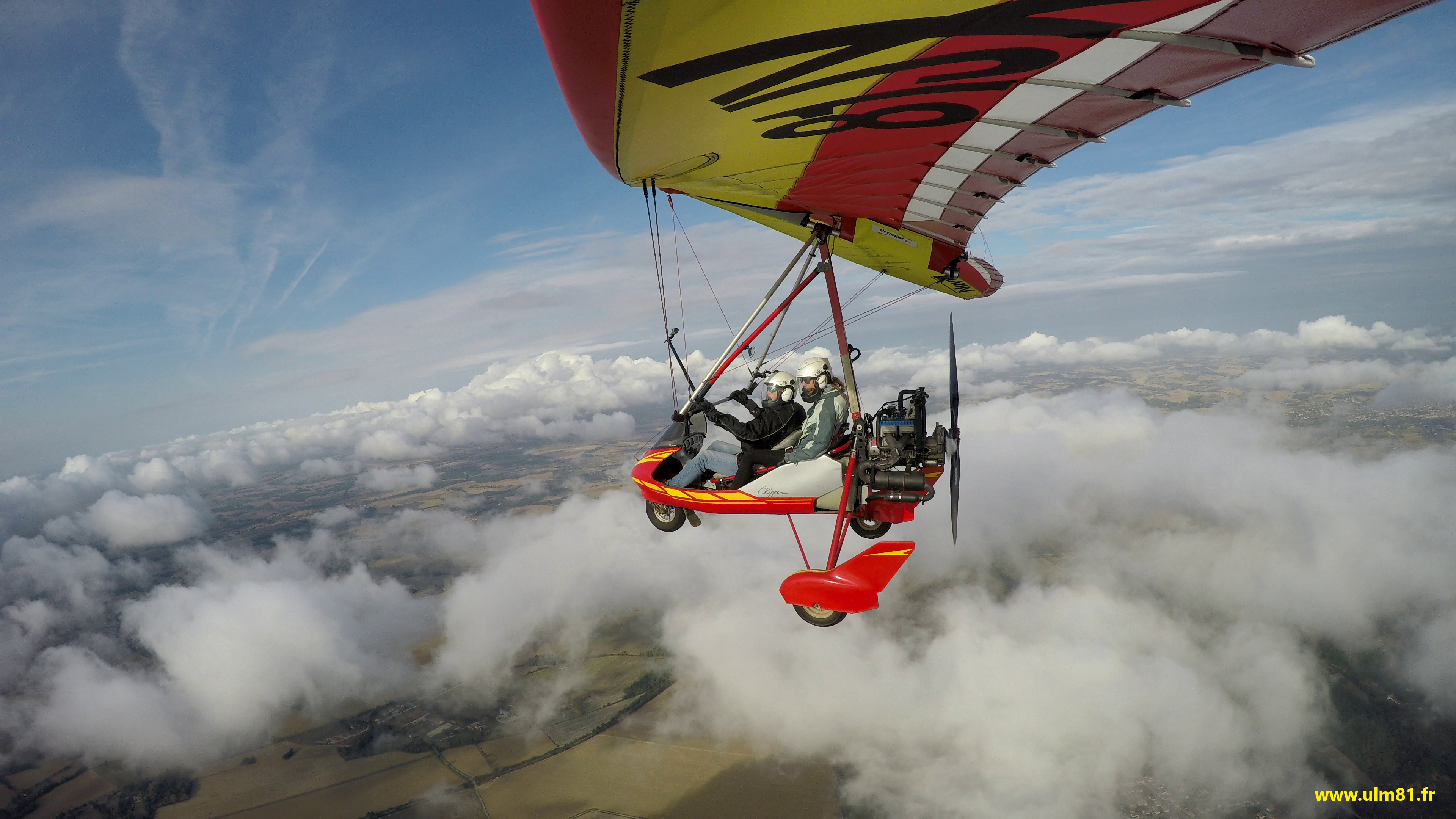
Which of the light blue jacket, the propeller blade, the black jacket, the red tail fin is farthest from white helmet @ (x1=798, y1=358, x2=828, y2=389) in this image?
the red tail fin

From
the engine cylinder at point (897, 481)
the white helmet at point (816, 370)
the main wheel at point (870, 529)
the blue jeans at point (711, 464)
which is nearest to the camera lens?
the engine cylinder at point (897, 481)

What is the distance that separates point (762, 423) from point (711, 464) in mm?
1069

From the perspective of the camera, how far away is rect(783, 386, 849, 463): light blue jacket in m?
6.55

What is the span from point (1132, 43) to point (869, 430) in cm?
443

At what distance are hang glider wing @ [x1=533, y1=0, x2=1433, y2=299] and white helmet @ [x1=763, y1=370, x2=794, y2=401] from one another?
260cm

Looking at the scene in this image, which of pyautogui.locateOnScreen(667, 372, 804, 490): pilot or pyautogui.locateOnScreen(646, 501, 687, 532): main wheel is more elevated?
pyautogui.locateOnScreen(667, 372, 804, 490): pilot

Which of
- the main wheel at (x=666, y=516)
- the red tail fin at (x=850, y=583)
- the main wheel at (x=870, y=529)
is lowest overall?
the main wheel at (x=870, y=529)

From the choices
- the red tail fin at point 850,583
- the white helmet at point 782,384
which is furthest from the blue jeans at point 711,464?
the red tail fin at point 850,583

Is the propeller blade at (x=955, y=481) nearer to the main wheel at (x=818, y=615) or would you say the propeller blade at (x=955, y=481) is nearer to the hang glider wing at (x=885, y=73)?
the main wheel at (x=818, y=615)

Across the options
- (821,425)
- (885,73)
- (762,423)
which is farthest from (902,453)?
(885,73)

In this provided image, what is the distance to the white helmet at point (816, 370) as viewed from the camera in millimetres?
6723

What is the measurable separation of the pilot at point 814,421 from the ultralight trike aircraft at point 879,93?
269mm

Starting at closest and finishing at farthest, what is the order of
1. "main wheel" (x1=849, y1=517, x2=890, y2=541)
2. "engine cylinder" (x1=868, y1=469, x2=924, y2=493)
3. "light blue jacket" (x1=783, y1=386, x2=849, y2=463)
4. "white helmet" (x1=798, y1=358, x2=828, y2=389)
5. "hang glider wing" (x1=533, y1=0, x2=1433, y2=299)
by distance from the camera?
"hang glider wing" (x1=533, y1=0, x2=1433, y2=299)
"engine cylinder" (x1=868, y1=469, x2=924, y2=493)
"light blue jacket" (x1=783, y1=386, x2=849, y2=463)
"white helmet" (x1=798, y1=358, x2=828, y2=389)
"main wheel" (x1=849, y1=517, x2=890, y2=541)

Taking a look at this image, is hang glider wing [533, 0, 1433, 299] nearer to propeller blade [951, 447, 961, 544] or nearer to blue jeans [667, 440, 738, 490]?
propeller blade [951, 447, 961, 544]
